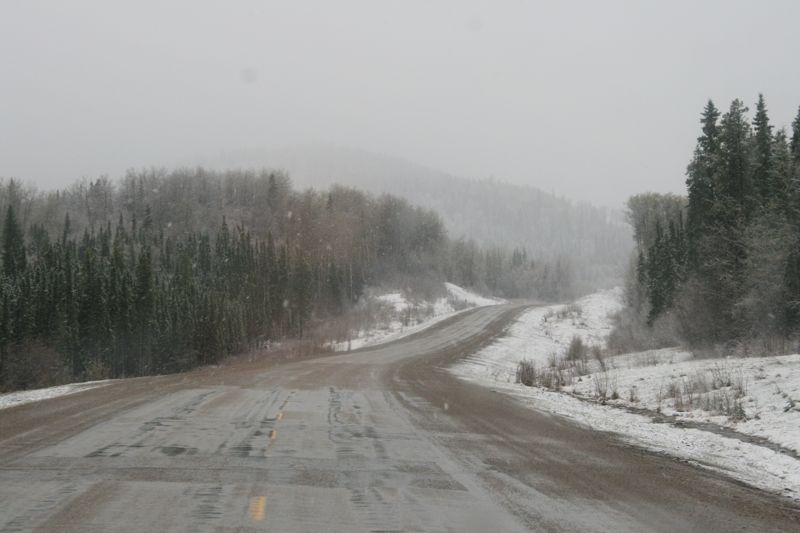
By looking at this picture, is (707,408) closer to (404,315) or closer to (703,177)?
(703,177)

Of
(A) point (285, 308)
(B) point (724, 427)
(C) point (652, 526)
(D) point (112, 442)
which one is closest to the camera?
(C) point (652, 526)

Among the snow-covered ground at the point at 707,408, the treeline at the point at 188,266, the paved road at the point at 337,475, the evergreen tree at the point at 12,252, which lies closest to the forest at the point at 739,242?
the snow-covered ground at the point at 707,408

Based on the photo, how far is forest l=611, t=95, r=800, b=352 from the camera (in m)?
27.5

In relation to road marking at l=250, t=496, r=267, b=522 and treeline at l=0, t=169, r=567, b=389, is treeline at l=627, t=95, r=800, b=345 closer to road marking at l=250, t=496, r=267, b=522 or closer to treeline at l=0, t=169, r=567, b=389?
road marking at l=250, t=496, r=267, b=522

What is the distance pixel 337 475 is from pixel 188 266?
326 ft

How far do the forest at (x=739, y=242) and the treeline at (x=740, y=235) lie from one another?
5cm

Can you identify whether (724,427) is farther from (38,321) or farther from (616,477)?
(38,321)

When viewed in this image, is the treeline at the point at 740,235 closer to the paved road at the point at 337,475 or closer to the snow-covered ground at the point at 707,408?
the snow-covered ground at the point at 707,408

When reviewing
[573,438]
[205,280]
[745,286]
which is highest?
[205,280]

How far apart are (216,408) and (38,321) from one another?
6889 cm

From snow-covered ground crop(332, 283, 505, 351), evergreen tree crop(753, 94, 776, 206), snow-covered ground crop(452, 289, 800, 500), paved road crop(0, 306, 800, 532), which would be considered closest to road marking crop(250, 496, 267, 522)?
paved road crop(0, 306, 800, 532)

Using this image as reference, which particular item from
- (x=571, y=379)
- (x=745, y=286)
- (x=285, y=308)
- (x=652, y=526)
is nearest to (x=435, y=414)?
(x=652, y=526)

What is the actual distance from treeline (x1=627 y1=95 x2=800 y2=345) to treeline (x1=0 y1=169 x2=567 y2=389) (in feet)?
182

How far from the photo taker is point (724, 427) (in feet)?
39.8
